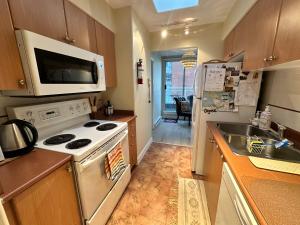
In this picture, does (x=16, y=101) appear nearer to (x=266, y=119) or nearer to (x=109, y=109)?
(x=109, y=109)

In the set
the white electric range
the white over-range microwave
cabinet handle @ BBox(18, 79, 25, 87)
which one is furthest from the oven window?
the white electric range

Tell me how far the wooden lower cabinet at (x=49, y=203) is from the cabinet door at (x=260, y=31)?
173cm

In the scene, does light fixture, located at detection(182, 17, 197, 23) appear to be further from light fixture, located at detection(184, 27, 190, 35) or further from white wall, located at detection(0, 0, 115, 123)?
white wall, located at detection(0, 0, 115, 123)

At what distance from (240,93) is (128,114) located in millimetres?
1584

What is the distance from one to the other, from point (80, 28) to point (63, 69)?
57cm

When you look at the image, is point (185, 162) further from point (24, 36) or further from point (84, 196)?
point (24, 36)

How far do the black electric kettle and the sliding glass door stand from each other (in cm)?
465

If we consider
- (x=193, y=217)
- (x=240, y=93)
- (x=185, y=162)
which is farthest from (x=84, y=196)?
(x=240, y=93)

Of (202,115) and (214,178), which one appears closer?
(214,178)

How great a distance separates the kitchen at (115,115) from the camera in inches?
30.4

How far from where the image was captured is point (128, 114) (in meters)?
2.20

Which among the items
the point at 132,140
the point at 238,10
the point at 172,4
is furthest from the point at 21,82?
the point at 238,10

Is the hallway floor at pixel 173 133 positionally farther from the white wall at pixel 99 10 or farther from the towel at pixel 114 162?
the white wall at pixel 99 10

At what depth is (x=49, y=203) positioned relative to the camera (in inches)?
34.4
